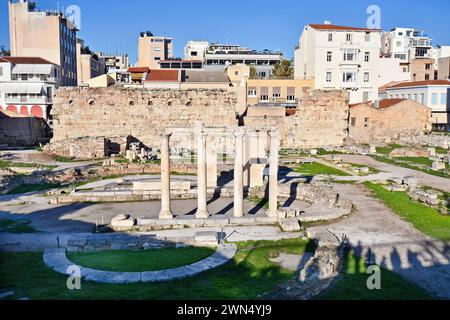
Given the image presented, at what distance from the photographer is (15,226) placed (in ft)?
63.9

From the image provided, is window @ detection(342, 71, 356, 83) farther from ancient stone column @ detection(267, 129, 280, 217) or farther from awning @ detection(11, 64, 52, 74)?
ancient stone column @ detection(267, 129, 280, 217)

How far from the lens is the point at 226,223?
19641mm

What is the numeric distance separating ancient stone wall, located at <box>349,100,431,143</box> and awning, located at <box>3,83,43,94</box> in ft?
120

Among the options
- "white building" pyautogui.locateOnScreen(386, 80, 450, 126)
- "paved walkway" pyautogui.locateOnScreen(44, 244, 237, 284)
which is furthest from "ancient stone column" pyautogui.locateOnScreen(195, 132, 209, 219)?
"white building" pyautogui.locateOnScreen(386, 80, 450, 126)

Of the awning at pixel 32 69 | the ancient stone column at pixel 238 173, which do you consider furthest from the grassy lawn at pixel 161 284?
the awning at pixel 32 69

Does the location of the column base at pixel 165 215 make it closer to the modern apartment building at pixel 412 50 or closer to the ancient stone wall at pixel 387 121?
the ancient stone wall at pixel 387 121

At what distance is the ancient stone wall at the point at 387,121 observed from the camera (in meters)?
48.8

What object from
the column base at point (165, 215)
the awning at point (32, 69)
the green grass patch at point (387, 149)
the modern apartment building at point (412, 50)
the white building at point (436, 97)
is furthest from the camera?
the modern apartment building at point (412, 50)

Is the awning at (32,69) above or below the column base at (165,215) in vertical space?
above

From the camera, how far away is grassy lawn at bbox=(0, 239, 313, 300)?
1214 cm

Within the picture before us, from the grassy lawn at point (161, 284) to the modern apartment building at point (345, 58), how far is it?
160ft

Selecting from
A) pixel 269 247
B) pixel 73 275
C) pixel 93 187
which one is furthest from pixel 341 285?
pixel 93 187

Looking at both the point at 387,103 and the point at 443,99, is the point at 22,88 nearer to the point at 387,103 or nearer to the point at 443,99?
the point at 387,103

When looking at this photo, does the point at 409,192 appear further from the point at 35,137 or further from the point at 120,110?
the point at 35,137
